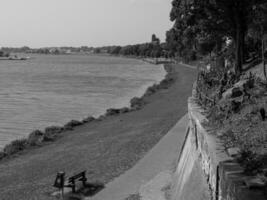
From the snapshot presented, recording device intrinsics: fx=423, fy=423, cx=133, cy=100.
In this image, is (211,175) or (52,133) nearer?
(211,175)

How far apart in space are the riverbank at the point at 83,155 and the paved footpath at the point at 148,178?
0.55 meters

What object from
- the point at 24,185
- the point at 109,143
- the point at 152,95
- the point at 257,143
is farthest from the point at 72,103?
the point at 257,143

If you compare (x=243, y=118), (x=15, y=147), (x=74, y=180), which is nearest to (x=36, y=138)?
(x=15, y=147)

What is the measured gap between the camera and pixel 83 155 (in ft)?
63.9

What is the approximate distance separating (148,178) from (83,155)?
6.52 meters

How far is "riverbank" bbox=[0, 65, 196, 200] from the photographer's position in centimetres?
1501

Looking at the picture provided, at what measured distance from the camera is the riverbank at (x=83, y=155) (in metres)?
15.0

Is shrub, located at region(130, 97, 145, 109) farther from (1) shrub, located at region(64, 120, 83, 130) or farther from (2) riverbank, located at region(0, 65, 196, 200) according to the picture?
(1) shrub, located at region(64, 120, 83, 130)

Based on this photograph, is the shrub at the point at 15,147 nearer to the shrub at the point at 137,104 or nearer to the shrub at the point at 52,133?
the shrub at the point at 52,133

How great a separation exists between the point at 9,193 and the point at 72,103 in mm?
31300

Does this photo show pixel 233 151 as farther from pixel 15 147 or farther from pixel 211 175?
pixel 15 147

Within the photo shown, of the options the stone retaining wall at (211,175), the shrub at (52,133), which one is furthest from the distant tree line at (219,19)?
the stone retaining wall at (211,175)

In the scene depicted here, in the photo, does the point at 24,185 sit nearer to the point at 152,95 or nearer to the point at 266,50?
the point at 266,50

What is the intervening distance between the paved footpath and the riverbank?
545 mm
